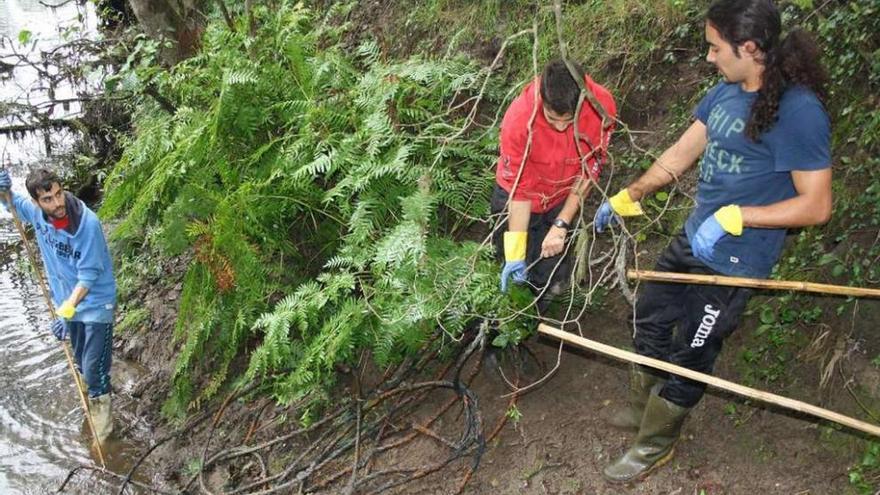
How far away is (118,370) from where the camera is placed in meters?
6.52

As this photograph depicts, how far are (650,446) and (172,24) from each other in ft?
21.0

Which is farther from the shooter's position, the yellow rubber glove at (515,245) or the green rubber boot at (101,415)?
the green rubber boot at (101,415)

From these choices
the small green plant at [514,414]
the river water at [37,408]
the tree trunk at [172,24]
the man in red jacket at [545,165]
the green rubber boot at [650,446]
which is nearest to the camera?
the man in red jacket at [545,165]

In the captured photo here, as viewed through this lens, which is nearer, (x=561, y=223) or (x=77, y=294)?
(x=561, y=223)

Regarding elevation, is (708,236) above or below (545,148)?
below

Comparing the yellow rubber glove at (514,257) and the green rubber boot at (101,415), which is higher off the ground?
the yellow rubber glove at (514,257)

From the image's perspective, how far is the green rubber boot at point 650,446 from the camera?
359 cm

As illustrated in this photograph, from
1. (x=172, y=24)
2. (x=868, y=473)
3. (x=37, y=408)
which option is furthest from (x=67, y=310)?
(x=868, y=473)

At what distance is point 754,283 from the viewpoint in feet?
9.74

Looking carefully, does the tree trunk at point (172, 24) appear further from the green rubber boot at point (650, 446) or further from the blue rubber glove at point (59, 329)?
the green rubber boot at point (650, 446)

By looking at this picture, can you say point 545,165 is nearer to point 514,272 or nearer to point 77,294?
point 514,272

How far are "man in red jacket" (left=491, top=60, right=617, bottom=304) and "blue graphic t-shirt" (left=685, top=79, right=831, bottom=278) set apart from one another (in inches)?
21.9

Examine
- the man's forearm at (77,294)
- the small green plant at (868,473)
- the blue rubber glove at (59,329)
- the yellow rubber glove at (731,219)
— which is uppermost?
the yellow rubber glove at (731,219)

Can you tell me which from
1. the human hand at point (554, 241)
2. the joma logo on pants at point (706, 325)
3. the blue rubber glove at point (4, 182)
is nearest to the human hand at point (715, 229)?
the joma logo on pants at point (706, 325)
